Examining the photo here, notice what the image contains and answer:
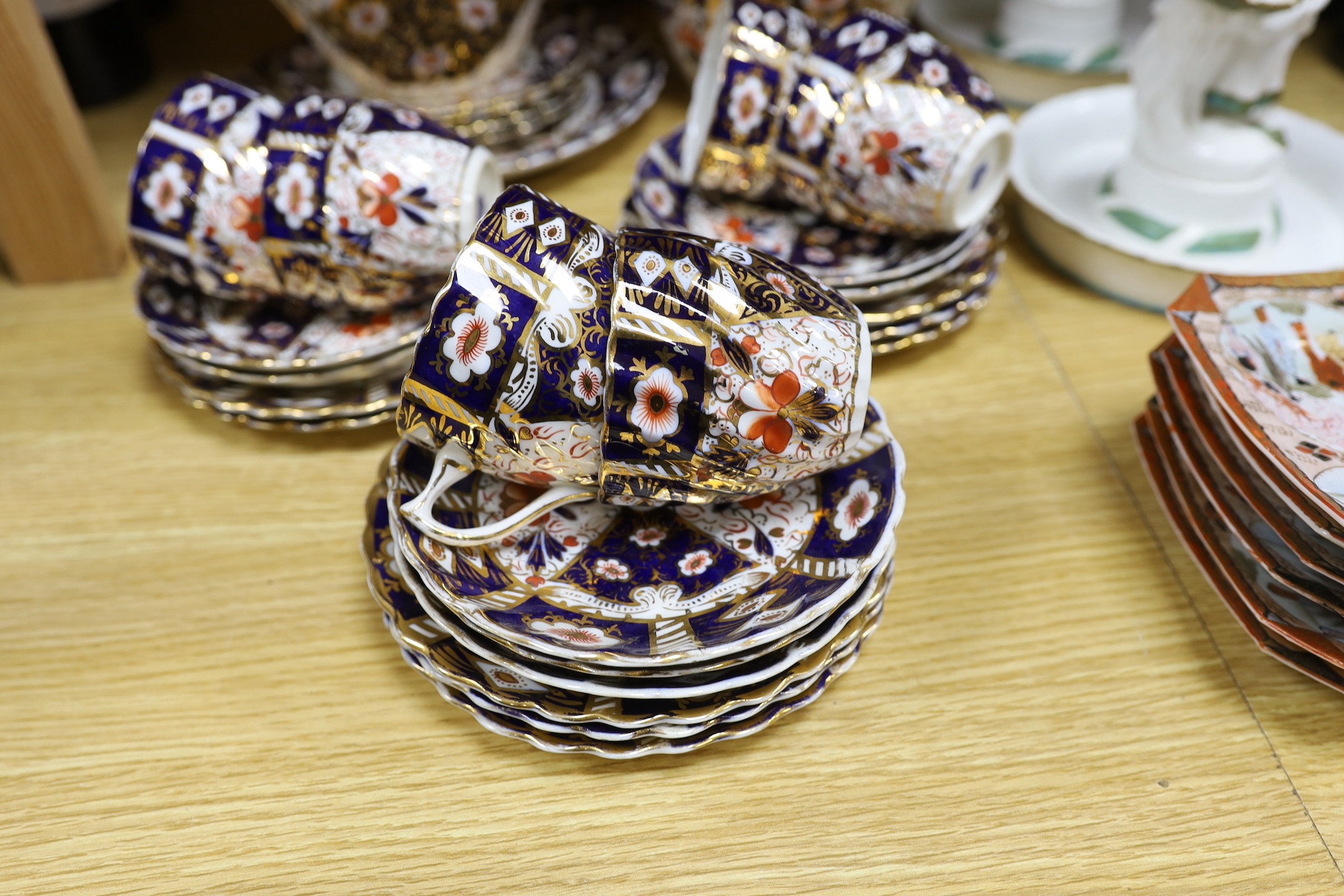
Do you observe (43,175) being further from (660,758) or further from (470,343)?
(660,758)

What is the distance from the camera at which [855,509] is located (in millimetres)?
510

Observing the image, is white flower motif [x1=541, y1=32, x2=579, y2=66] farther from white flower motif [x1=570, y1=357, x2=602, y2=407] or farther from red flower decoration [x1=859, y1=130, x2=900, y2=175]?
white flower motif [x1=570, y1=357, x2=602, y2=407]

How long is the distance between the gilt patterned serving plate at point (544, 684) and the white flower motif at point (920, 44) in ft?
1.19

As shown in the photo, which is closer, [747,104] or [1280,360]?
[1280,360]

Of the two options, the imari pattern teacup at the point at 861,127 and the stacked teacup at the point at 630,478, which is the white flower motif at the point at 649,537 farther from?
the imari pattern teacup at the point at 861,127

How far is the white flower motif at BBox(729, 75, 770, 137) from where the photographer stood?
2.26ft

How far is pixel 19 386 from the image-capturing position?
70 cm

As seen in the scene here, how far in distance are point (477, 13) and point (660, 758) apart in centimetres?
56

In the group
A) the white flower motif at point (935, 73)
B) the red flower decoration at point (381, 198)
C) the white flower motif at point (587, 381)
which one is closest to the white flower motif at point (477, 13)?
the red flower decoration at point (381, 198)

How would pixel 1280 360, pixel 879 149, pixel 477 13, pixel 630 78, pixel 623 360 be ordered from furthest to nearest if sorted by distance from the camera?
pixel 630 78
pixel 477 13
pixel 879 149
pixel 1280 360
pixel 623 360

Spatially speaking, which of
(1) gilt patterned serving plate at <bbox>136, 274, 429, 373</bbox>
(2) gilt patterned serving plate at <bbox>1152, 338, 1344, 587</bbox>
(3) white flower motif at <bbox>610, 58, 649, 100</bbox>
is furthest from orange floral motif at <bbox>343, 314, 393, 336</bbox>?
(2) gilt patterned serving plate at <bbox>1152, 338, 1344, 587</bbox>

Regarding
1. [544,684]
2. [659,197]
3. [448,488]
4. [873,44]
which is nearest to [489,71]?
[659,197]

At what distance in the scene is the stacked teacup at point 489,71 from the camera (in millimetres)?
757

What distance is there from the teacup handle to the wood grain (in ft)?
1.37
